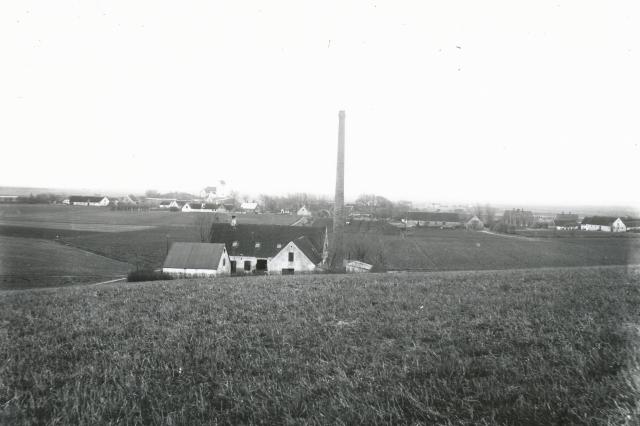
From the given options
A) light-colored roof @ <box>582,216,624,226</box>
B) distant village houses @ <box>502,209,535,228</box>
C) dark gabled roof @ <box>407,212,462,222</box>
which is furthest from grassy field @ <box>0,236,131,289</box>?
light-colored roof @ <box>582,216,624,226</box>

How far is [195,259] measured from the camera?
2714 cm

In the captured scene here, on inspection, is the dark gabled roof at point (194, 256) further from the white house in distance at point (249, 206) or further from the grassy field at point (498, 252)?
the white house in distance at point (249, 206)

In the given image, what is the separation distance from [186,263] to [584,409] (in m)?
27.3

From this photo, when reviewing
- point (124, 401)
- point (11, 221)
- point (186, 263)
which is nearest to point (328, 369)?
point (124, 401)

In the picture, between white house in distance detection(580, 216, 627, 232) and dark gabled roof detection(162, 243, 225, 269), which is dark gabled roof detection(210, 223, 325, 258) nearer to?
dark gabled roof detection(162, 243, 225, 269)

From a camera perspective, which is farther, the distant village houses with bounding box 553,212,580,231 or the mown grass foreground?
the distant village houses with bounding box 553,212,580,231

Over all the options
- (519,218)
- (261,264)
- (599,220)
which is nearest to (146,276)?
(261,264)

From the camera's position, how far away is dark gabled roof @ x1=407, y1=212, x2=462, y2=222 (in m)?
77.2

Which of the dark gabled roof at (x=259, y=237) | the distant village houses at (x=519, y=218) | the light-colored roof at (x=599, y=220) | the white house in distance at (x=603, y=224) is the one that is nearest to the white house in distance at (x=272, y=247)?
the dark gabled roof at (x=259, y=237)

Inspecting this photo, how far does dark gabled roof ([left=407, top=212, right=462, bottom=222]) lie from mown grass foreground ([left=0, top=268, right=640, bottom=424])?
7273 centimetres

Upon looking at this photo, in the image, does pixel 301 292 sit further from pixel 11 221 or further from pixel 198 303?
pixel 11 221

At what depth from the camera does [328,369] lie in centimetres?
355

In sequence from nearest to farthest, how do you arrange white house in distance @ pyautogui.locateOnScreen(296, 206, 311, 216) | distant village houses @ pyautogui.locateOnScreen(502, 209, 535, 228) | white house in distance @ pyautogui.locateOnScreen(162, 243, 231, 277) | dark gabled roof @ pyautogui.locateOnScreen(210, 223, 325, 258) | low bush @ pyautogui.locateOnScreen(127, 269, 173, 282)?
low bush @ pyautogui.locateOnScreen(127, 269, 173, 282) < white house in distance @ pyautogui.locateOnScreen(162, 243, 231, 277) < dark gabled roof @ pyautogui.locateOnScreen(210, 223, 325, 258) < distant village houses @ pyautogui.locateOnScreen(502, 209, 535, 228) < white house in distance @ pyautogui.locateOnScreen(296, 206, 311, 216)

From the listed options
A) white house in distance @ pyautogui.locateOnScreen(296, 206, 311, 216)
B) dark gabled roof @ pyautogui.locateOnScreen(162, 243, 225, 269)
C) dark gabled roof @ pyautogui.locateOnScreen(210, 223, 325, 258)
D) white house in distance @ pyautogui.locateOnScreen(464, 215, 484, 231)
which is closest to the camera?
dark gabled roof @ pyautogui.locateOnScreen(162, 243, 225, 269)
